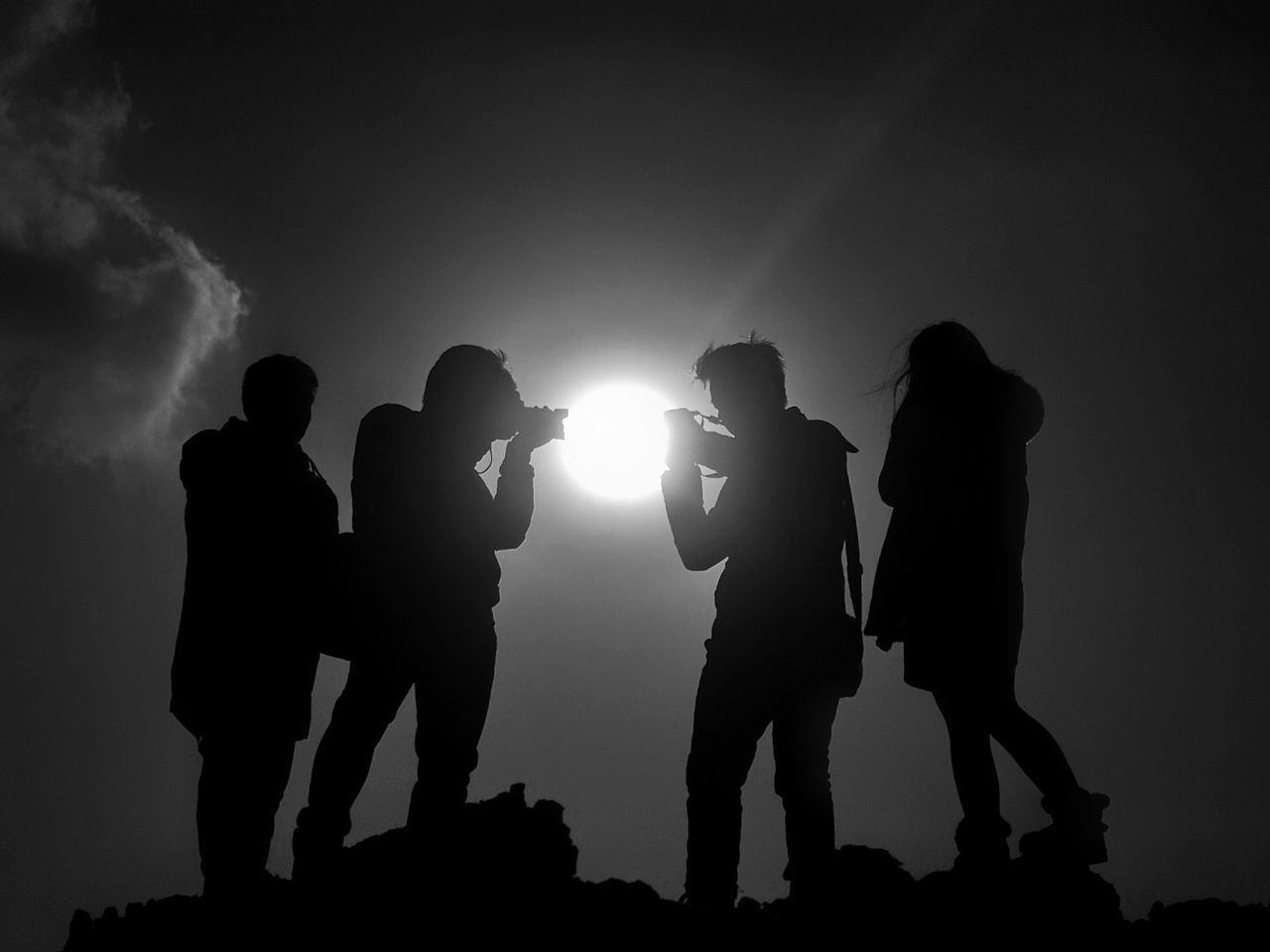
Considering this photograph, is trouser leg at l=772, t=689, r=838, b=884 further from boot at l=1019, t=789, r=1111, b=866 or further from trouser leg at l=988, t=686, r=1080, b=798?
boot at l=1019, t=789, r=1111, b=866

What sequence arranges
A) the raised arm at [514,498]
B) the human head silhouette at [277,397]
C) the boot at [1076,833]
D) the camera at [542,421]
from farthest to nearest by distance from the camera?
1. the camera at [542,421]
2. the raised arm at [514,498]
3. the human head silhouette at [277,397]
4. the boot at [1076,833]

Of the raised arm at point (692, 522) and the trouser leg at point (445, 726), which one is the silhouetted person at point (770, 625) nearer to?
the raised arm at point (692, 522)

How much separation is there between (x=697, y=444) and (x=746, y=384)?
39 centimetres

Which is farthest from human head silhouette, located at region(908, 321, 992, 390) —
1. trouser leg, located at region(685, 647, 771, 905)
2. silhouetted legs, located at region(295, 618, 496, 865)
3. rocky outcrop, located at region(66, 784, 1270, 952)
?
silhouetted legs, located at region(295, 618, 496, 865)

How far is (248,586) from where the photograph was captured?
4.68 m

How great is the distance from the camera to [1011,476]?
16.2 ft

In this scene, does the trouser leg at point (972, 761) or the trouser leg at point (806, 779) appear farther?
the trouser leg at point (806, 779)

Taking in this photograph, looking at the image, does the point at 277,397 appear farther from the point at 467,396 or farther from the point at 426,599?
the point at 426,599

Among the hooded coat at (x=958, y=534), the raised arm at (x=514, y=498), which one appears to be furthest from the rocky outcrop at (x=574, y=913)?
the raised arm at (x=514, y=498)

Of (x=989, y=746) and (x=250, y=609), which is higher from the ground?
(x=250, y=609)

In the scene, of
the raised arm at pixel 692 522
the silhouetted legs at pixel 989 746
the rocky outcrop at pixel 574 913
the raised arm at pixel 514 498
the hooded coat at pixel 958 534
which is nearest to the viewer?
the rocky outcrop at pixel 574 913

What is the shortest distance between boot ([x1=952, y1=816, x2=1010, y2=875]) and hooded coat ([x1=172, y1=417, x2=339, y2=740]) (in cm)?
290

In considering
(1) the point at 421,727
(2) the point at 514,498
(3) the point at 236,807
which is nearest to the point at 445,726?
(1) the point at 421,727

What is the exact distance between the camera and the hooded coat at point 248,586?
4535 mm
